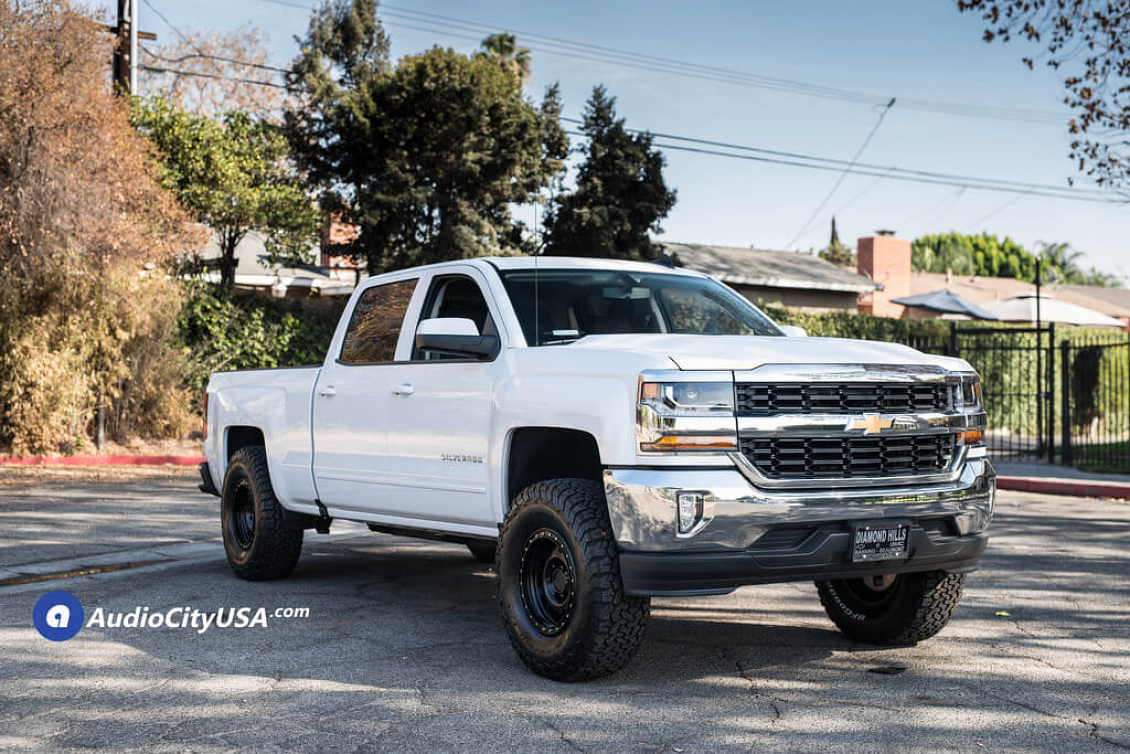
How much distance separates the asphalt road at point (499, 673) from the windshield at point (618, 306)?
1.74 metres

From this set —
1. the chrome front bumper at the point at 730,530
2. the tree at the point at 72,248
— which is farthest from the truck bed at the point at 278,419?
the tree at the point at 72,248

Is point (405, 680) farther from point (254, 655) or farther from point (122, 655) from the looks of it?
point (122, 655)

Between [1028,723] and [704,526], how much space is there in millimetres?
1564

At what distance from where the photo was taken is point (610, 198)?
1202 inches

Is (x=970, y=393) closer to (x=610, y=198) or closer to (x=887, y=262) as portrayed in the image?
(x=610, y=198)

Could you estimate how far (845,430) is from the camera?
5.31 metres

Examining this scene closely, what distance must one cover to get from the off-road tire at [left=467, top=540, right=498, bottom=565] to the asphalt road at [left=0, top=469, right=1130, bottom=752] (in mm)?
325

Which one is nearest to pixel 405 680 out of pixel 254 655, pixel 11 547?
pixel 254 655

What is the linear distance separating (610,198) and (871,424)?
1008 inches

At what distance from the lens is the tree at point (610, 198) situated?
30016 millimetres

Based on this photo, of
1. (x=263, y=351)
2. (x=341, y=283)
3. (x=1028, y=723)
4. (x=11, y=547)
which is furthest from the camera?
(x=341, y=283)

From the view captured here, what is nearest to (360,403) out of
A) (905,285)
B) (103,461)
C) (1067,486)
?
(1067,486)

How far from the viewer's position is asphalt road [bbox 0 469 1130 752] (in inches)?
185

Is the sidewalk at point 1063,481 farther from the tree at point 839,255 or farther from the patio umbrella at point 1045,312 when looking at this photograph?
the tree at point 839,255
